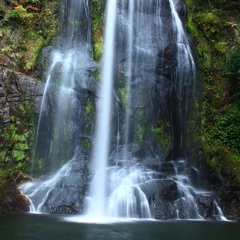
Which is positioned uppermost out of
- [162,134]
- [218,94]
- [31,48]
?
[31,48]

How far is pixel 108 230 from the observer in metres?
7.09

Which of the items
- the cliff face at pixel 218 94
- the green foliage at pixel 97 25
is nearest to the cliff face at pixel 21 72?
the green foliage at pixel 97 25

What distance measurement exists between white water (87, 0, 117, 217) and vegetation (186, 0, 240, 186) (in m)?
3.24

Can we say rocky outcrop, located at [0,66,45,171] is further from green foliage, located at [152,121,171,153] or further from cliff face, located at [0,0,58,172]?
green foliage, located at [152,121,171,153]

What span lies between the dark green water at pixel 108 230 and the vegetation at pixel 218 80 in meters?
3.02

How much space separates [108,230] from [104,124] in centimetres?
503

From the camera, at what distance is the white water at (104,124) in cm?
958

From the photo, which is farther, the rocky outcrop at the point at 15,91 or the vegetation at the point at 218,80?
the rocky outcrop at the point at 15,91

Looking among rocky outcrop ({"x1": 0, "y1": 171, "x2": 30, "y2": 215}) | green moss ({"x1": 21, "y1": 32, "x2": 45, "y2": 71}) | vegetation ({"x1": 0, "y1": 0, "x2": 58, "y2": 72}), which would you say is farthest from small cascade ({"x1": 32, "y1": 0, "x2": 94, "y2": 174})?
rocky outcrop ({"x1": 0, "y1": 171, "x2": 30, "y2": 215})

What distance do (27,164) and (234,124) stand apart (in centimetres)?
736

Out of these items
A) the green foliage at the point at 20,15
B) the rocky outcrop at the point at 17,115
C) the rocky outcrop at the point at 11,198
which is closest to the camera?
the rocky outcrop at the point at 11,198

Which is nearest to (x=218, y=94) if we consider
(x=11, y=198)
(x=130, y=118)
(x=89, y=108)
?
(x=130, y=118)

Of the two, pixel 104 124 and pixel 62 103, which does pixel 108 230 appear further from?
pixel 62 103

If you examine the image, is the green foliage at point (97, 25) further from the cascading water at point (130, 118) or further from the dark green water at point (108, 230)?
the dark green water at point (108, 230)
